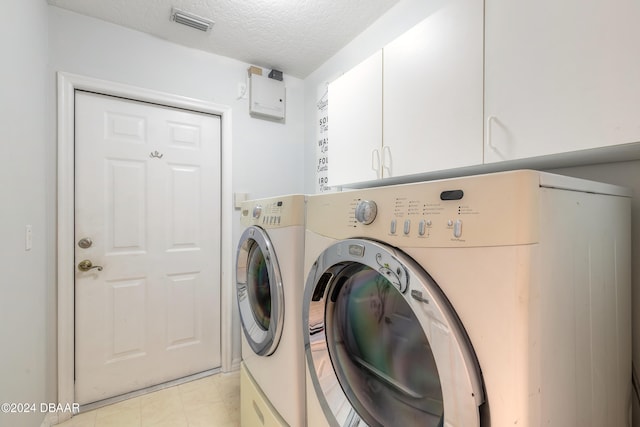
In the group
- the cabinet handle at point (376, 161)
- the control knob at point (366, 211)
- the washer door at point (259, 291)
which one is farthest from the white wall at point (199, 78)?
the control knob at point (366, 211)

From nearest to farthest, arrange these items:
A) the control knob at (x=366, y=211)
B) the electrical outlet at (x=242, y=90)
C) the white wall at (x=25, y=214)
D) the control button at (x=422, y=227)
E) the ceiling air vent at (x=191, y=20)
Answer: the control button at (x=422, y=227) → the control knob at (x=366, y=211) → the white wall at (x=25, y=214) → the ceiling air vent at (x=191, y=20) → the electrical outlet at (x=242, y=90)

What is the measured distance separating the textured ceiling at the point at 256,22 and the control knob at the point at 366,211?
1428mm

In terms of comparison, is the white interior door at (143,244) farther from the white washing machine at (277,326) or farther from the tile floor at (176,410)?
the white washing machine at (277,326)

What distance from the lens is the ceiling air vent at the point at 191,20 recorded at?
5.38 ft

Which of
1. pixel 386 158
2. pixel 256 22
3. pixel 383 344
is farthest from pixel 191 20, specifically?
pixel 383 344

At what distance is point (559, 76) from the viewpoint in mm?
750

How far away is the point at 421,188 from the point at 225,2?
164 cm

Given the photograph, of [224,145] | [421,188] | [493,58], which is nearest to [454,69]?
[493,58]

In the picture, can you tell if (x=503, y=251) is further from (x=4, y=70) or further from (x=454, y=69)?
(x=4, y=70)

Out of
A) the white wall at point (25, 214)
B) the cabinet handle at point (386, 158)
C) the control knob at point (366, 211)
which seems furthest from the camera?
the cabinet handle at point (386, 158)

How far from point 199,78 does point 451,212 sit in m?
2.09

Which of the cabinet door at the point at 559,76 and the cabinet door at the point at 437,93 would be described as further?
the cabinet door at the point at 437,93

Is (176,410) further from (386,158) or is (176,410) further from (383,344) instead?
(386,158)

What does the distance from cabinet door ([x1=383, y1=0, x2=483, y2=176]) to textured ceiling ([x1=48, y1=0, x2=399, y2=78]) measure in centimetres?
64
